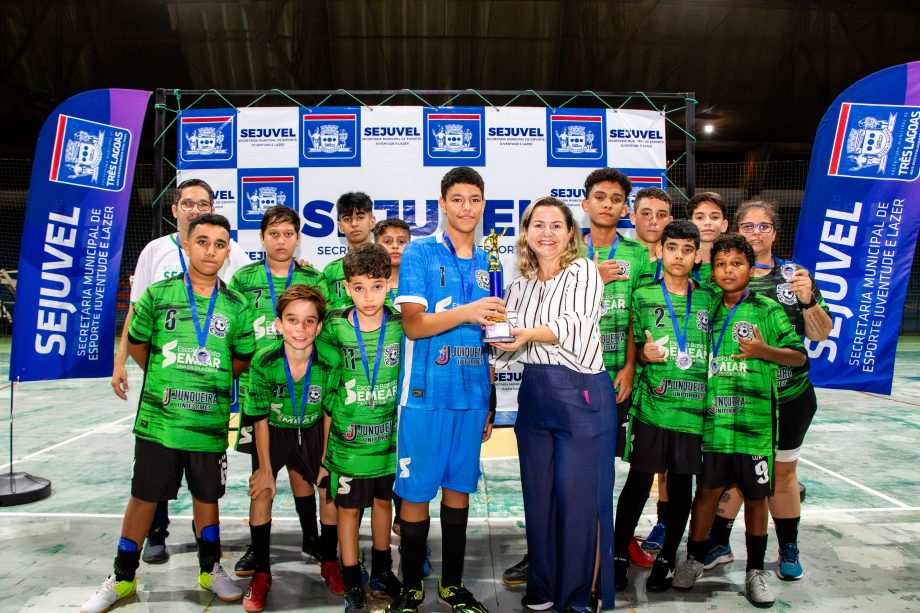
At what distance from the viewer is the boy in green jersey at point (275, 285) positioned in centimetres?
322

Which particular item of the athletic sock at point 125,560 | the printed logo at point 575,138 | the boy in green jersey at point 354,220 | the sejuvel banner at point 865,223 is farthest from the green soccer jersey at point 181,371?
the sejuvel banner at point 865,223

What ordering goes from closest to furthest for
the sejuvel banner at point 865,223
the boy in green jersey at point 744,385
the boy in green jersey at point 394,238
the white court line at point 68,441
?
the boy in green jersey at point 744,385, the boy in green jersey at point 394,238, the sejuvel banner at point 865,223, the white court line at point 68,441

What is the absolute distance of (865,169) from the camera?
12.4 ft

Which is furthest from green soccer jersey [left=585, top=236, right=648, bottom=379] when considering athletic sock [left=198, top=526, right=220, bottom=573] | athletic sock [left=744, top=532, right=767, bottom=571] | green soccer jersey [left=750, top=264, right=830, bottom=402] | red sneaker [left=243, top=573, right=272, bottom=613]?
athletic sock [left=198, top=526, right=220, bottom=573]

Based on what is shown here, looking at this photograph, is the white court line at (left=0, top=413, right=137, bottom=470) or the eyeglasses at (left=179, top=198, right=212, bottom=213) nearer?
the eyeglasses at (left=179, top=198, right=212, bottom=213)

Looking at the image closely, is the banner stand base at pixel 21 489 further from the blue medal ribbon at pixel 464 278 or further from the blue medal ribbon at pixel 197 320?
the blue medal ribbon at pixel 464 278

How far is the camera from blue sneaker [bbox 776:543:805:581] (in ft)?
10.0

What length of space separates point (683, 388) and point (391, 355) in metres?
1.30

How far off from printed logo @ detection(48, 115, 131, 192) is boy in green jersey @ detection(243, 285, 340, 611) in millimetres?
1961

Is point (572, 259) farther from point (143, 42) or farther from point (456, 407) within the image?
point (143, 42)

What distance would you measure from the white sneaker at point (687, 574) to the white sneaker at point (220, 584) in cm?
197

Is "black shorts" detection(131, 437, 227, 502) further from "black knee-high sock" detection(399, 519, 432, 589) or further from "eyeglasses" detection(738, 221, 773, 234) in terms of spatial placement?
"eyeglasses" detection(738, 221, 773, 234)

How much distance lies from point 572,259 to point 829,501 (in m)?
2.92

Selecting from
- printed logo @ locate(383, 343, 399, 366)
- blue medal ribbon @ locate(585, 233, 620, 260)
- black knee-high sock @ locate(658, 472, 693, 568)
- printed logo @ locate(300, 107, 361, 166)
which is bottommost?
black knee-high sock @ locate(658, 472, 693, 568)
